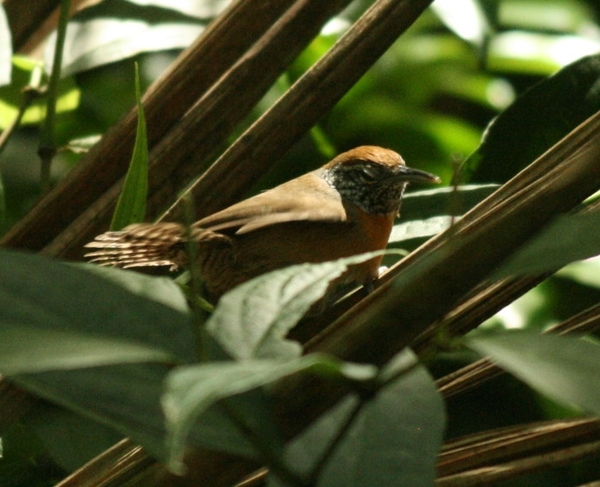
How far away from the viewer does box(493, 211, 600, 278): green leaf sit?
0.62 meters

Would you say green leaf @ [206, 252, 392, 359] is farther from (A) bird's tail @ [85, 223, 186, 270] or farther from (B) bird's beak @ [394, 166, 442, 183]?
(B) bird's beak @ [394, 166, 442, 183]

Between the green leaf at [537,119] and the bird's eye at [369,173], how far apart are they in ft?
3.04

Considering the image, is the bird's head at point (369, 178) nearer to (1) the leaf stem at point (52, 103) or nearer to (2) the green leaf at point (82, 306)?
(1) the leaf stem at point (52, 103)

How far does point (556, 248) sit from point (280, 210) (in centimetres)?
142

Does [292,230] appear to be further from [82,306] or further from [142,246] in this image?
[82,306]

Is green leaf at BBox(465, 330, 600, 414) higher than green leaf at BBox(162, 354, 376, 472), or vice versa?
green leaf at BBox(162, 354, 376, 472)

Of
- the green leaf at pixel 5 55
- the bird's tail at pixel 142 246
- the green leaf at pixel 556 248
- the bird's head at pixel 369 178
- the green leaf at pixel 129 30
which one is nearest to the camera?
the green leaf at pixel 556 248

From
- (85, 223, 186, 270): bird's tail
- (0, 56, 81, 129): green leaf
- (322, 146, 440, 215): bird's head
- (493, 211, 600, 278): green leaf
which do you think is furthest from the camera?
(322, 146, 440, 215): bird's head

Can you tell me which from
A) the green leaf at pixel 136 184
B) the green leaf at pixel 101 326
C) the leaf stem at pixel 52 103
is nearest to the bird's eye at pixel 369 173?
the leaf stem at pixel 52 103

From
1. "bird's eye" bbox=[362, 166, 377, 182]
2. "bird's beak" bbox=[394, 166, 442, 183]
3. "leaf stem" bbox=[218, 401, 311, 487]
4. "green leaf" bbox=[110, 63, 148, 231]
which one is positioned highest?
"green leaf" bbox=[110, 63, 148, 231]

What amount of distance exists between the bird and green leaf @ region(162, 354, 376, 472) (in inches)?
31.9

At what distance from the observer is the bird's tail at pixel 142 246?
1.40 m

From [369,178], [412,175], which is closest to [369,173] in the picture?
[369,178]

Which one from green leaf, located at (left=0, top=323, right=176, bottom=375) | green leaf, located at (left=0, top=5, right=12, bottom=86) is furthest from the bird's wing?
green leaf, located at (left=0, top=323, right=176, bottom=375)
